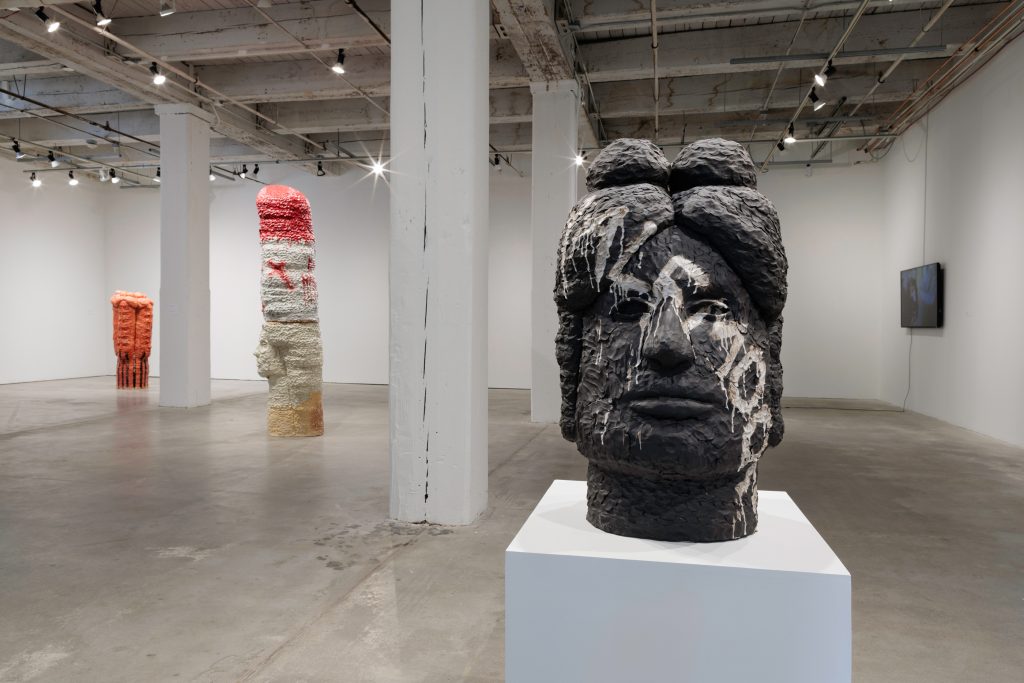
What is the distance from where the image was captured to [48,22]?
23.5ft

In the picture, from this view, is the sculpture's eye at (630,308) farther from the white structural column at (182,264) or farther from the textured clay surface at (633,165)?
the white structural column at (182,264)

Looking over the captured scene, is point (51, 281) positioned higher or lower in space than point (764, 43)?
lower

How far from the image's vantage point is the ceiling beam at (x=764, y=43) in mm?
7777

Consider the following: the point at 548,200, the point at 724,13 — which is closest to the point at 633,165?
the point at 724,13

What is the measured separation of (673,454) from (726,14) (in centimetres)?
662

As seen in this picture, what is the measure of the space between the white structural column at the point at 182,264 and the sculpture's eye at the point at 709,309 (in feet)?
29.5

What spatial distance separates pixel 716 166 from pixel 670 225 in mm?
227

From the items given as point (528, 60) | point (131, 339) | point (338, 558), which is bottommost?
point (338, 558)

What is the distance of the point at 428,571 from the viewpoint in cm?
343

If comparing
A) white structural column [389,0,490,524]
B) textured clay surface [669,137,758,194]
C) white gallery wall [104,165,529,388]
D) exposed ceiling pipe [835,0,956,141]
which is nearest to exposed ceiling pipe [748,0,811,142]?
exposed ceiling pipe [835,0,956,141]

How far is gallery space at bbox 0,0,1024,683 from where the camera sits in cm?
302

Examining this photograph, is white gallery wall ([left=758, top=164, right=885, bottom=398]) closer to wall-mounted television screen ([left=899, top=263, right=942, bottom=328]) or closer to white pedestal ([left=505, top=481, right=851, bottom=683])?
wall-mounted television screen ([left=899, top=263, right=942, bottom=328])

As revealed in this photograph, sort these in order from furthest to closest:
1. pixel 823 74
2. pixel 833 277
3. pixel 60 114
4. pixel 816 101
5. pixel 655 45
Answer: pixel 833 277 → pixel 60 114 → pixel 816 101 → pixel 823 74 → pixel 655 45

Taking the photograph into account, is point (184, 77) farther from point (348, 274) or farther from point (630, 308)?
point (630, 308)
